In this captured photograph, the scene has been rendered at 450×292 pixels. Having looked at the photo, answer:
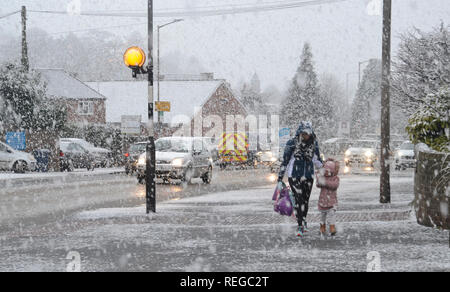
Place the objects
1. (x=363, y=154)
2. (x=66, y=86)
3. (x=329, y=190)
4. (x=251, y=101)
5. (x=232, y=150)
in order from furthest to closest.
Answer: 1. (x=251, y=101)
2. (x=66, y=86)
3. (x=363, y=154)
4. (x=232, y=150)
5. (x=329, y=190)

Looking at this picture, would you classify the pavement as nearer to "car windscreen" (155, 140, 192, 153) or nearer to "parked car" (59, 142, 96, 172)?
"car windscreen" (155, 140, 192, 153)

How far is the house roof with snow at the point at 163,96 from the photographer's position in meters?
61.3

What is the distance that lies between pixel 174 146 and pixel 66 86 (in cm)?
3941

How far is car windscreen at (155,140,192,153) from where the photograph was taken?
2252 cm

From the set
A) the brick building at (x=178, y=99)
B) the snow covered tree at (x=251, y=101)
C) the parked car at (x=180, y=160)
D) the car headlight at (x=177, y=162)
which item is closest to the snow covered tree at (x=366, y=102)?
the snow covered tree at (x=251, y=101)

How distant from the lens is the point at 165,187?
21.3 metres

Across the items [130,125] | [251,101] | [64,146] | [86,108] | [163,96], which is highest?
[251,101]

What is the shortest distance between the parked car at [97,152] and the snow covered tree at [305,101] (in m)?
46.9

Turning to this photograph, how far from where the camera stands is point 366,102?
90.4 m

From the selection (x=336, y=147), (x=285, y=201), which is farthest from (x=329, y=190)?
(x=336, y=147)

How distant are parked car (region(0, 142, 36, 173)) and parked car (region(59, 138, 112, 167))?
16.2ft

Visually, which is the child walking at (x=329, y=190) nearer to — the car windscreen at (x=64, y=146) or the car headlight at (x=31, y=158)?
the car headlight at (x=31, y=158)

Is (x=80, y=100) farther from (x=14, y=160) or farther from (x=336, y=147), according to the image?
(x=14, y=160)
